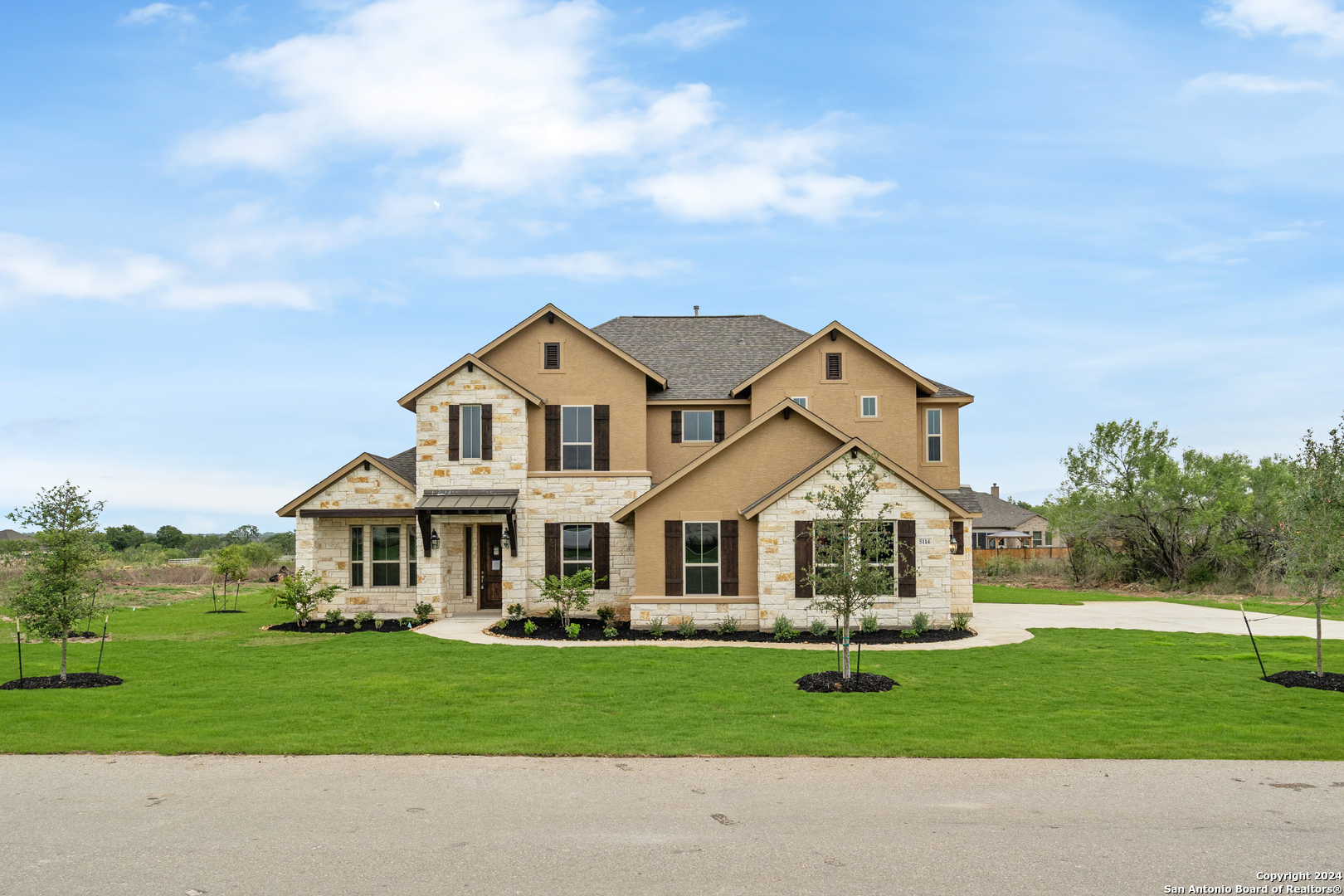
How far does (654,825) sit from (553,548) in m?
15.8

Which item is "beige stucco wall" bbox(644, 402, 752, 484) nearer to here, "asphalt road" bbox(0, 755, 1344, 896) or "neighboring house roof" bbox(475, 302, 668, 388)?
"neighboring house roof" bbox(475, 302, 668, 388)

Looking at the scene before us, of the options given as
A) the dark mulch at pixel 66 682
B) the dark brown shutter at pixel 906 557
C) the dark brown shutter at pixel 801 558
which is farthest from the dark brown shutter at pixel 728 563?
the dark mulch at pixel 66 682

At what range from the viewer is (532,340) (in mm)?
22734

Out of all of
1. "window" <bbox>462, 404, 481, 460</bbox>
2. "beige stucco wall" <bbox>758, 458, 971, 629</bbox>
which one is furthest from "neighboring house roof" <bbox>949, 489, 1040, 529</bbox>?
"window" <bbox>462, 404, 481, 460</bbox>

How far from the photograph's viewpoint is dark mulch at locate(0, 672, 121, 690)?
1305 centimetres

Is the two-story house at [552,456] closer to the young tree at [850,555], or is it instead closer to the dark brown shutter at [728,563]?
the dark brown shutter at [728,563]

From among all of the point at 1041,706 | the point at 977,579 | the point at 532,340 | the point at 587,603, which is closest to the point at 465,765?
the point at 1041,706

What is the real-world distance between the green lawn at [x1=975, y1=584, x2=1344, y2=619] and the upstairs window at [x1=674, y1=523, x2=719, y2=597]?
14005 mm

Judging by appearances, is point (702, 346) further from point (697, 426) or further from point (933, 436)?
point (933, 436)

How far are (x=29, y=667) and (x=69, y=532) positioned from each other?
3180 millimetres

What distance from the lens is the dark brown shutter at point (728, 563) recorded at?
19438 mm

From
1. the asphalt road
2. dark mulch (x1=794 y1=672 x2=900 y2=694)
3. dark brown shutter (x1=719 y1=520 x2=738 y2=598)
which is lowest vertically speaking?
dark mulch (x1=794 y1=672 x2=900 y2=694)

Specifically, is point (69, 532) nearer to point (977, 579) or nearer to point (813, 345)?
point (813, 345)

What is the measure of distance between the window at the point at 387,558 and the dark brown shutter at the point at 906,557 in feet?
41.2
